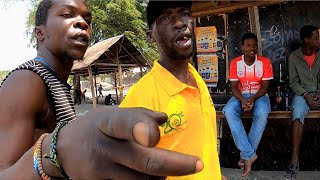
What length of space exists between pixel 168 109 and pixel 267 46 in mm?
4159

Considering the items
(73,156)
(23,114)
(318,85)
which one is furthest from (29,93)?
(318,85)

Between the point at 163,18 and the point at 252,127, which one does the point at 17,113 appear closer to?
the point at 163,18

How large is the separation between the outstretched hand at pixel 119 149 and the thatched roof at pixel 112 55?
1284 centimetres

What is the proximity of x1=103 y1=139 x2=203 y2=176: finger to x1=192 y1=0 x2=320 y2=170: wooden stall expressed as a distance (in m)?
4.37

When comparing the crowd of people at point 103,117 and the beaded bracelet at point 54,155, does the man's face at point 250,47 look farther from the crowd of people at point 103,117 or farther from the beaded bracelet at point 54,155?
the beaded bracelet at point 54,155

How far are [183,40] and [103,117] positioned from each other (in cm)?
117

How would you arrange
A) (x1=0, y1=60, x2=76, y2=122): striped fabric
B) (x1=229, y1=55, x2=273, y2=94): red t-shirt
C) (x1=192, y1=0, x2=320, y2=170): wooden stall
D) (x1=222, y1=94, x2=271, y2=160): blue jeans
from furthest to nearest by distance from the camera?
(x1=192, y1=0, x2=320, y2=170): wooden stall < (x1=229, y1=55, x2=273, y2=94): red t-shirt < (x1=222, y1=94, x2=271, y2=160): blue jeans < (x1=0, y1=60, x2=76, y2=122): striped fabric

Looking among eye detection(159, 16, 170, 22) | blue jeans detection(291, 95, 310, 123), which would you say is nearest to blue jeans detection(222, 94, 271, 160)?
blue jeans detection(291, 95, 310, 123)

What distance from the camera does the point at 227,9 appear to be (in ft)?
17.0

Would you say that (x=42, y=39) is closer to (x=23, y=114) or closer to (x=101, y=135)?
(x=23, y=114)

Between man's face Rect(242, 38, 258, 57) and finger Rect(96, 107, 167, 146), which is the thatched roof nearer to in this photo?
man's face Rect(242, 38, 258, 57)

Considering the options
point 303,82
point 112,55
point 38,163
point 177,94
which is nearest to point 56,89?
point 38,163

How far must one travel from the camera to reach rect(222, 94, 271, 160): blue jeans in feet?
13.6

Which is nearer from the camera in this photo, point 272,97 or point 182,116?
point 182,116
